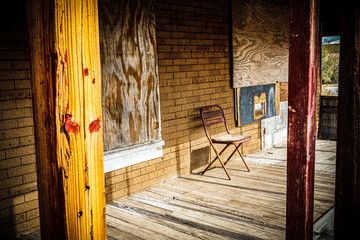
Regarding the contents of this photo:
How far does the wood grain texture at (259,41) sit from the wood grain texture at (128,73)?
1788mm

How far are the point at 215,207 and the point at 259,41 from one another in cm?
335

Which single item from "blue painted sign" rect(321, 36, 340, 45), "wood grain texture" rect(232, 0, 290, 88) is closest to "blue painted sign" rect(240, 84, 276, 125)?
"wood grain texture" rect(232, 0, 290, 88)

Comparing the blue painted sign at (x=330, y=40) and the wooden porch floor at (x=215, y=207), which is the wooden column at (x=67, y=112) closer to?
the wooden porch floor at (x=215, y=207)

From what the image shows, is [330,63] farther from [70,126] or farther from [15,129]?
[70,126]

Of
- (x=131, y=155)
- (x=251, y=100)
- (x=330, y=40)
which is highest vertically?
(x=330, y=40)

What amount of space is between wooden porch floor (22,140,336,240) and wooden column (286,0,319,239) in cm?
106

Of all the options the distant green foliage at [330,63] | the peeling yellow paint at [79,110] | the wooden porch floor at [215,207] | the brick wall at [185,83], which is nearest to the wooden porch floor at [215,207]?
the wooden porch floor at [215,207]

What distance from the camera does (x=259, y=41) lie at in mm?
6027

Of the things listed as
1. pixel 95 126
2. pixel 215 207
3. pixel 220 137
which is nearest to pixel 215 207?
pixel 215 207

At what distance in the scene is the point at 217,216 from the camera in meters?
3.50

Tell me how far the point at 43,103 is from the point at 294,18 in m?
1.37

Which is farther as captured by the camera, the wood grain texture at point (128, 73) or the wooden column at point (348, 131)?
the wood grain texture at point (128, 73)

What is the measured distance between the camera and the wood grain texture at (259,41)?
220 inches

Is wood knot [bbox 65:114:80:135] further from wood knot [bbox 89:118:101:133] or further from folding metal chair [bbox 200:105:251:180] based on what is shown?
folding metal chair [bbox 200:105:251:180]
